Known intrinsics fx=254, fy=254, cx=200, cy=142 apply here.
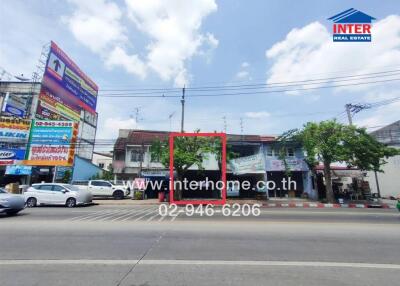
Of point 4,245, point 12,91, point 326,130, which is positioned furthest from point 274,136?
point 12,91

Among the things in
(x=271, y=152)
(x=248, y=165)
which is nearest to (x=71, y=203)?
(x=248, y=165)

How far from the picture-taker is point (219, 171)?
86.8 ft

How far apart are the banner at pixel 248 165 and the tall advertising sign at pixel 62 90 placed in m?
20.9

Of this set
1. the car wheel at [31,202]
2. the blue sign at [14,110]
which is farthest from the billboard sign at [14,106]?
the car wheel at [31,202]

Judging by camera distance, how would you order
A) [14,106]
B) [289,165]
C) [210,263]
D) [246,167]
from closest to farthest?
[210,263], [246,167], [289,165], [14,106]

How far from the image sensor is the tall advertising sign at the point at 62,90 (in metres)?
28.2

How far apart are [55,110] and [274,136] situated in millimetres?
25287

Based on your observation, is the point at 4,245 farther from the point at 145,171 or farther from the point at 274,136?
the point at 274,136

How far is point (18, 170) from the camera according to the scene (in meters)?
24.8

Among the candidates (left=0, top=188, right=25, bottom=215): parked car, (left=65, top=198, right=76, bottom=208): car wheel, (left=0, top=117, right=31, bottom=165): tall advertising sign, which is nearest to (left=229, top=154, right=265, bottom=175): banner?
(left=65, top=198, right=76, bottom=208): car wheel

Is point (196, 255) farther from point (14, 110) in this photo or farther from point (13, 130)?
point (14, 110)

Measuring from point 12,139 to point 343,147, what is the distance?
31072 millimetres

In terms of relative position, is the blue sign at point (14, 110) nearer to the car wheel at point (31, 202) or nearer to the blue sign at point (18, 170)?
the blue sign at point (18, 170)

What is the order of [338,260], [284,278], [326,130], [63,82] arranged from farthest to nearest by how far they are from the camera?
[63,82], [326,130], [338,260], [284,278]
